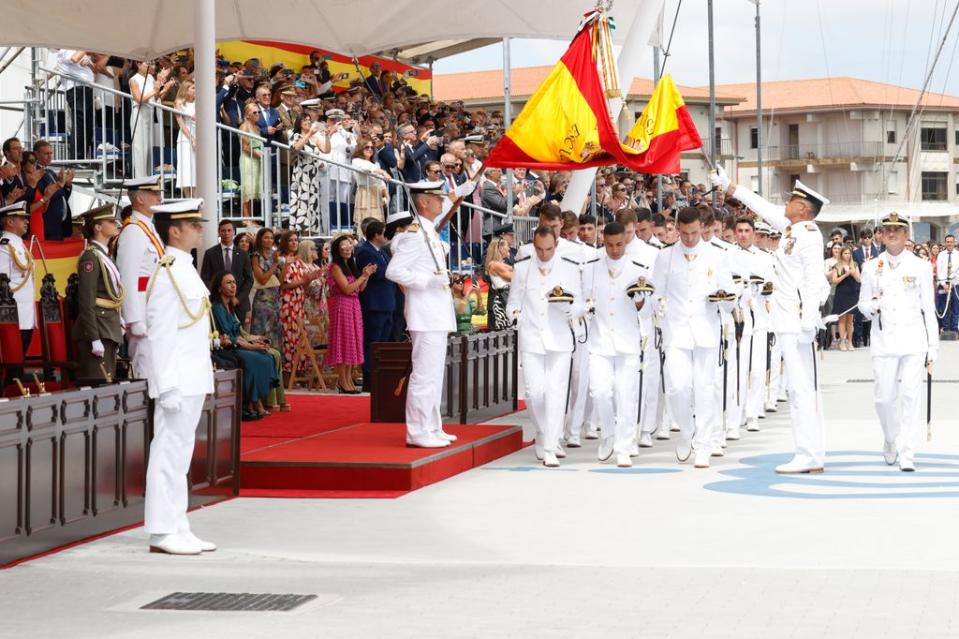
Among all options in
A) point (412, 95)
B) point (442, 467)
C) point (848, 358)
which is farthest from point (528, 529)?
point (412, 95)

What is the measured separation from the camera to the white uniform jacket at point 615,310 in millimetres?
13891

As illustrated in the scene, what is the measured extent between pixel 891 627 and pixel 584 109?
1158cm

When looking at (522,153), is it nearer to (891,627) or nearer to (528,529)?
(528,529)

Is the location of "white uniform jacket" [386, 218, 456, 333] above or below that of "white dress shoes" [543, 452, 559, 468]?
above

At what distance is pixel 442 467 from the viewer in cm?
1293

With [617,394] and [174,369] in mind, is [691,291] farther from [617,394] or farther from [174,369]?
[174,369]

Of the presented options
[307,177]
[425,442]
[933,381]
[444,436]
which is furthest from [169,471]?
[933,381]

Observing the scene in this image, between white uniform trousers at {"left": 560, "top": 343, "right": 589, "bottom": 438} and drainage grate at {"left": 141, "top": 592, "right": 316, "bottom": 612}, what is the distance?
7.27 metres

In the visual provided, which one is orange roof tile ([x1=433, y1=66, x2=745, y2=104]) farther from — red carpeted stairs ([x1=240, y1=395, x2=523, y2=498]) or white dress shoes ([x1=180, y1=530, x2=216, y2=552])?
white dress shoes ([x1=180, y1=530, x2=216, y2=552])

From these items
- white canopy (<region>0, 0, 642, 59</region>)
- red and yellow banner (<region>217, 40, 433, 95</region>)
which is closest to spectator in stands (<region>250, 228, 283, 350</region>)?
white canopy (<region>0, 0, 642, 59</region>)

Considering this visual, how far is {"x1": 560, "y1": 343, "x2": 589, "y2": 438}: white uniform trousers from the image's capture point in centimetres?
1527

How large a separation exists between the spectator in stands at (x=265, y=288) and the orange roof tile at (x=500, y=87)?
235 feet

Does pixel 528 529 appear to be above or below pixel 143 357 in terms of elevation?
below

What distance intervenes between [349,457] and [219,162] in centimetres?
723
